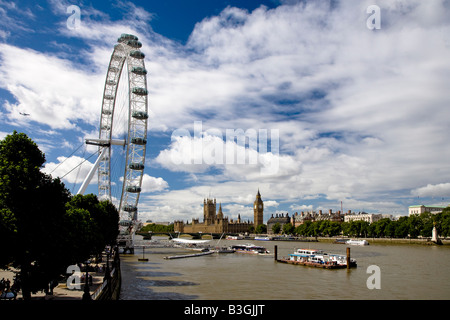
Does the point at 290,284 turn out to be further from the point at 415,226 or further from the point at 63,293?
the point at 415,226

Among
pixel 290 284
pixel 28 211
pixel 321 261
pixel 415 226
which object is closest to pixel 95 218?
pixel 290 284

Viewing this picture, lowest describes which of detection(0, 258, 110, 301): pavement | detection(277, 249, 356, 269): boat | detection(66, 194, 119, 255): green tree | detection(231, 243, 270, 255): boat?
detection(231, 243, 270, 255): boat

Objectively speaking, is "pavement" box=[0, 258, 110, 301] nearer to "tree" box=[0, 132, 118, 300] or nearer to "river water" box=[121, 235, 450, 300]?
"tree" box=[0, 132, 118, 300]

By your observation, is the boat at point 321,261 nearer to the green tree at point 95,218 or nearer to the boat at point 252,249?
the boat at point 252,249

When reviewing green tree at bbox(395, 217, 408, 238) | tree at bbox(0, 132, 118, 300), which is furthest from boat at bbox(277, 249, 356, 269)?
green tree at bbox(395, 217, 408, 238)

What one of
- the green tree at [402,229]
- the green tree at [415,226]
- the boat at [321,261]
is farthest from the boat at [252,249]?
the green tree at [415,226]

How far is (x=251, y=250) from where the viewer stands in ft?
268

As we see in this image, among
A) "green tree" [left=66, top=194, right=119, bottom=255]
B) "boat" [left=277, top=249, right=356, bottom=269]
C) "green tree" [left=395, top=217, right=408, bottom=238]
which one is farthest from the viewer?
"green tree" [left=395, top=217, right=408, bottom=238]

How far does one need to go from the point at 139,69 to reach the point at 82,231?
1231 inches

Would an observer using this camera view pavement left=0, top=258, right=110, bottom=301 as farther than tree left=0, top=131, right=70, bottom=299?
Yes

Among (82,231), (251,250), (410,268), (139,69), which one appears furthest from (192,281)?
(251,250)

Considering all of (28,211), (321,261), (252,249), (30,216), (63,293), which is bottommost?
(252,249)
